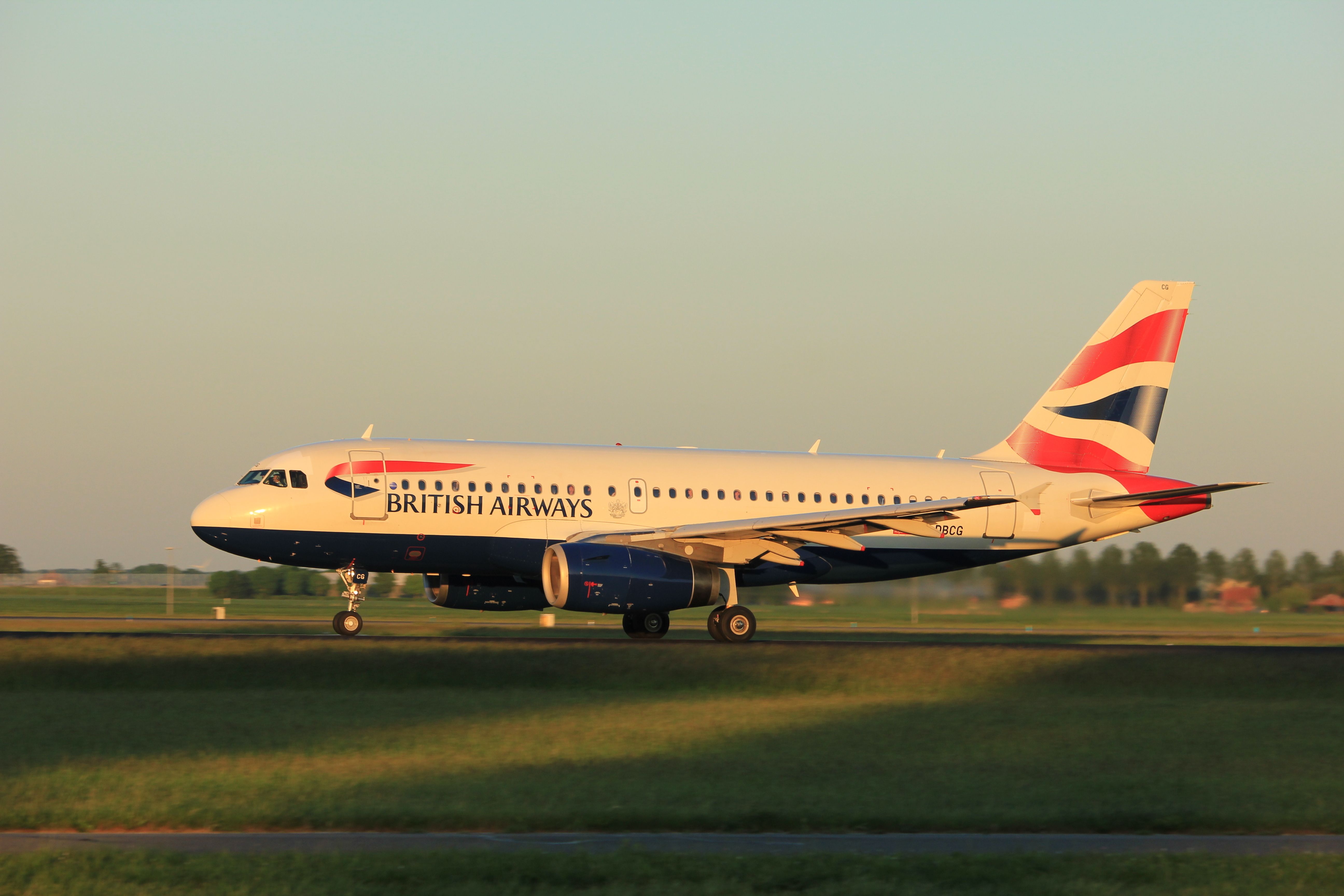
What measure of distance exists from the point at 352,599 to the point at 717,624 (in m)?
7.45

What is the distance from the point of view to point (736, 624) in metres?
26.7

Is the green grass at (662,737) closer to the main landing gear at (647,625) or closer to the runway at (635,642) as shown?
the runway at (635,642)

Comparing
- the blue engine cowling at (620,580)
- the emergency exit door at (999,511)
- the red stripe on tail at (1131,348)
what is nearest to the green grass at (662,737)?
the blue engine cowling at (620,580)

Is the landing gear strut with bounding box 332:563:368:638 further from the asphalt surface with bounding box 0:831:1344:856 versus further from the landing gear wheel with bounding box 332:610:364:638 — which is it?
the asphalt surface with bounding box 0:831:1344:856

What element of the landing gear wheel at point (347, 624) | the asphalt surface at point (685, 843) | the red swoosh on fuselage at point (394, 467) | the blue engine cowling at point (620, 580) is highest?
the red swoosh on fuselage at point (394, 467)

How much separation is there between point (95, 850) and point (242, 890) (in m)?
1.63

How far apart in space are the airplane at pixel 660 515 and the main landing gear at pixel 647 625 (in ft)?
0.11

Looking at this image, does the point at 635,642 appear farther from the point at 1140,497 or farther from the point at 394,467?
the point at 1140,497

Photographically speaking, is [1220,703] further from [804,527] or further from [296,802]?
[296,802]

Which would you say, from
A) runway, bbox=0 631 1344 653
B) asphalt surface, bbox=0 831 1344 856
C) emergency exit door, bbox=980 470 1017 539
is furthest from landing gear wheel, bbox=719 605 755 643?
Answer: asphalt surface, bbox=0 831 1344 856

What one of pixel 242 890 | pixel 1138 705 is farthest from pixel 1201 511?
pixel 242 890

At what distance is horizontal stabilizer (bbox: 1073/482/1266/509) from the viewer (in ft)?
96.3

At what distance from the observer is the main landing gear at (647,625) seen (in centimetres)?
2864

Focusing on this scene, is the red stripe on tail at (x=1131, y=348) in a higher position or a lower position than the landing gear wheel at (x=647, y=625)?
higher
